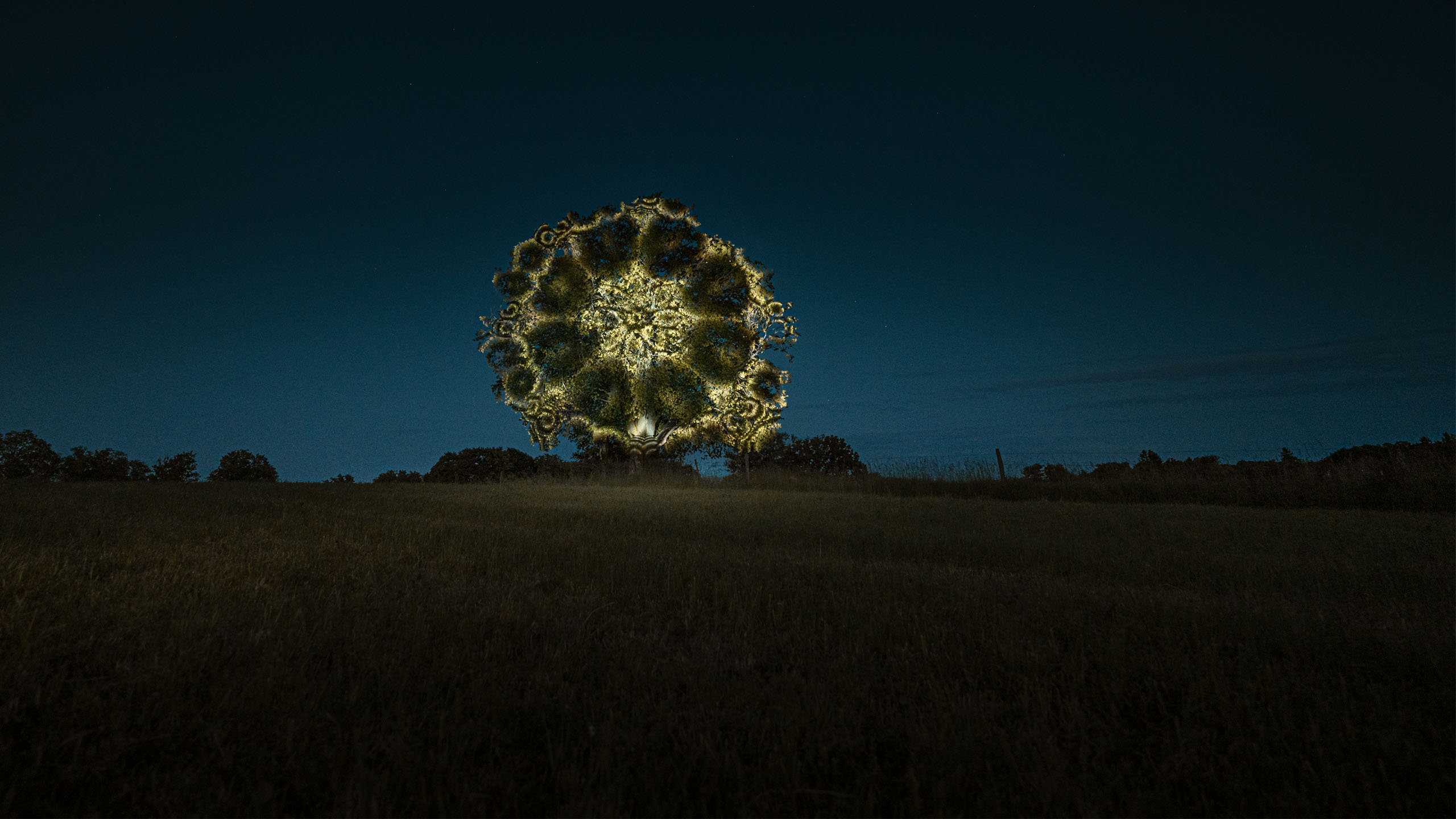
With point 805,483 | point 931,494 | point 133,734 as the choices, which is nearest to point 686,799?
point 133,734

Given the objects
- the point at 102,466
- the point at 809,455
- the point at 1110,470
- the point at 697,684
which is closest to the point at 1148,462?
the point at 1110,470

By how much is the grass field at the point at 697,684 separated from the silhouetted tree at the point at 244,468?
15.5m

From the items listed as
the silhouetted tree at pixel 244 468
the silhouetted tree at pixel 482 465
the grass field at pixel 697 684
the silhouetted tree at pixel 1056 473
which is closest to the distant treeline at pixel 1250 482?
the silhouetted tree at pixel 1056 473

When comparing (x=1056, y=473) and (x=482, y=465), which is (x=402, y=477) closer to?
(x=482, y=465)

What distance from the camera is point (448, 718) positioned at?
9.43 ft

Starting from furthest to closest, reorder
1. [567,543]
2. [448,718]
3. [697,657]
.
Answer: [567,543] < [697,657] < [448,718]

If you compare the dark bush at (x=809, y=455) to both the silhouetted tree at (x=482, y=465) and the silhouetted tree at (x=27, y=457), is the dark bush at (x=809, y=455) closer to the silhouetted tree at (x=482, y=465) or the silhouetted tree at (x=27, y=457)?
the silhouetted tree at (x=482, y=465)

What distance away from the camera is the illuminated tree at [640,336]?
77.3 feet

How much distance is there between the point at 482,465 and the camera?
2475 cm

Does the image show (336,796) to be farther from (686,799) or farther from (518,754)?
(686,799)

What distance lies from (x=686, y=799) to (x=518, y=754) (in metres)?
0.79

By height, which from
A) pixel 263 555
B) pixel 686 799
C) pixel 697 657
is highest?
pixel 263 555

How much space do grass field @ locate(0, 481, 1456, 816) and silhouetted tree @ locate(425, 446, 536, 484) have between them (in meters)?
17.7

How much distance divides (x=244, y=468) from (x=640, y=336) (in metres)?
13.3
